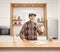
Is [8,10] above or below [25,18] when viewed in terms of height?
above

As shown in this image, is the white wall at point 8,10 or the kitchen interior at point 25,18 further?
the white wall at point 8,10

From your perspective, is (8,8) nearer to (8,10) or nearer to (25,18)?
(8,10)

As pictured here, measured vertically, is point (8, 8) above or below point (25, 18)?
above

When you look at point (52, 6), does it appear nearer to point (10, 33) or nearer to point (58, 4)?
point (58, 4)

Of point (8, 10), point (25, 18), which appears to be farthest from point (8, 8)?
point (25, 18)

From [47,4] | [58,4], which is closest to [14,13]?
[47,4]

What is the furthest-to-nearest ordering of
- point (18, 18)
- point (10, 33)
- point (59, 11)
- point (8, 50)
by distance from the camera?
point (18, 18), point (10, 33), point (59, 11), point (8, 50)

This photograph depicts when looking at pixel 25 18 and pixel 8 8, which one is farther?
pixel 25 18

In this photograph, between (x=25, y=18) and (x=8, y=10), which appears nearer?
(x=8, y=10)

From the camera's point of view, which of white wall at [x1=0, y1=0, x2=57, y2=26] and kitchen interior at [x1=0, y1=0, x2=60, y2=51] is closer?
kitchen interior at [x1=0, y1=0, x2=60, y2=51]

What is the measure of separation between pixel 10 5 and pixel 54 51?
3597 millimetres

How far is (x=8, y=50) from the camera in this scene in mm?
1868

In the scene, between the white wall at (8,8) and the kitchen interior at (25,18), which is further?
the white wall at (8,8)

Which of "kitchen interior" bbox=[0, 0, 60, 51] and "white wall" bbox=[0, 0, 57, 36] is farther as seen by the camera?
"white wall" bbox=[0, 0, 57, 36]
